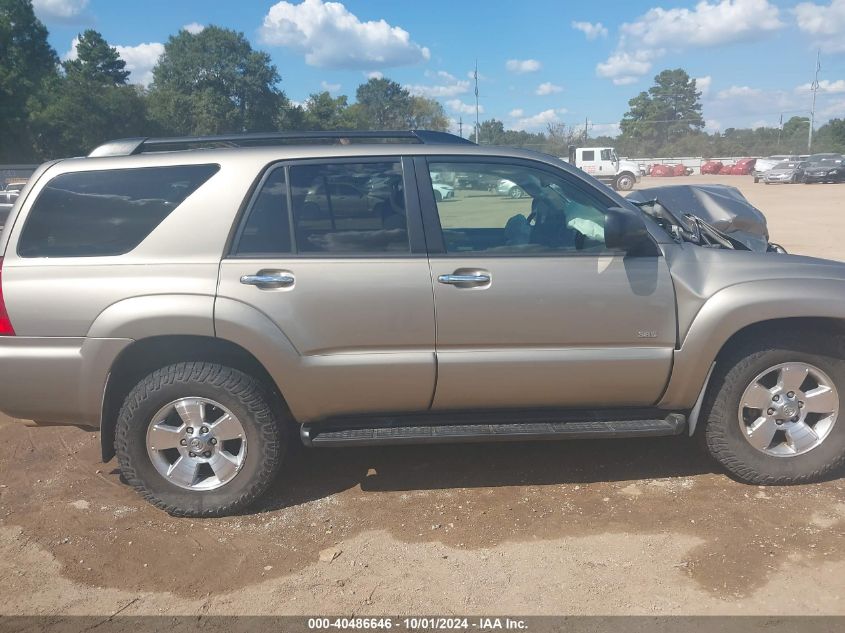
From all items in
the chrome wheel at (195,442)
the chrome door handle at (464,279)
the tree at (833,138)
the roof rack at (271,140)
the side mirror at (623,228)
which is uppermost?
the tree at (833,138)

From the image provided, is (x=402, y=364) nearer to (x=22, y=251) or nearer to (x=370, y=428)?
(x=370, y=428)

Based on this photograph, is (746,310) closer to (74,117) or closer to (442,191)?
(442,191)

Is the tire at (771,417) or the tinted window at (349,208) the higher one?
the tinted window at (349,208)

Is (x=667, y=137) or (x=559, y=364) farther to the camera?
(x=667, y=137)

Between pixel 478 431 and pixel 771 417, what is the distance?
1.58 metres

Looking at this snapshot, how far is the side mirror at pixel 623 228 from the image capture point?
3.30m

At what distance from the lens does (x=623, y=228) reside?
10.9ft

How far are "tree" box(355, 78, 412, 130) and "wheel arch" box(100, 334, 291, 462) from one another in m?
81.0

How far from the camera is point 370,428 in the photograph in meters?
3.57

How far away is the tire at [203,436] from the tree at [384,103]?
81107 mm

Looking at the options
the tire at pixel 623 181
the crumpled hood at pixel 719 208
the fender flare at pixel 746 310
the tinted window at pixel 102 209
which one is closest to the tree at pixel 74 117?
the tire at pixel 623 181

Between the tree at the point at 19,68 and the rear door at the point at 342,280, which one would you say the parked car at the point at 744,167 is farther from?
the rear door at the point at 342,280

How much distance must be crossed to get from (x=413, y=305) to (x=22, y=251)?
197 centimetres

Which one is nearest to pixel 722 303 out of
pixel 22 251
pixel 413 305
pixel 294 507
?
pixel 413 305
